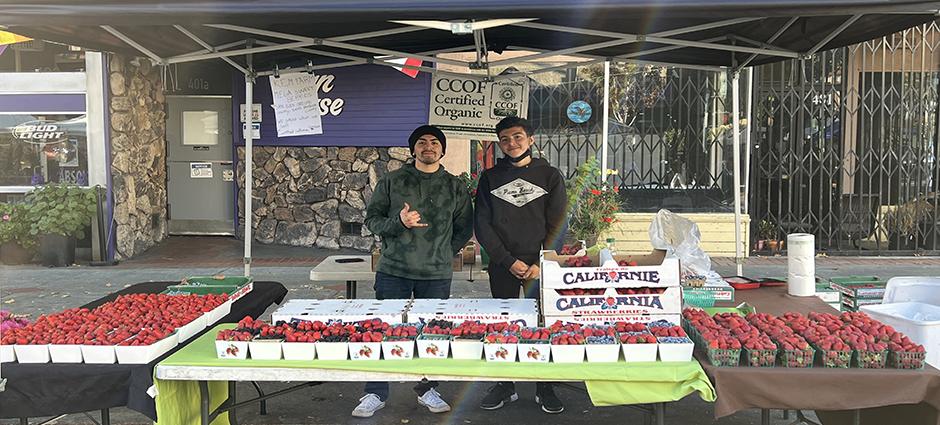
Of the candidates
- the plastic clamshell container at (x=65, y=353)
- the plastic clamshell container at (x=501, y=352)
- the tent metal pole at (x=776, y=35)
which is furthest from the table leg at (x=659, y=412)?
the tent metal pole at (x=776, y=35)

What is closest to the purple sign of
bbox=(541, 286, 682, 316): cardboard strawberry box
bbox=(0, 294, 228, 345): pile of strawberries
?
bbox=(0, 294, 228, 345): pile of strawberries

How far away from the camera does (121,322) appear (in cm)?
341

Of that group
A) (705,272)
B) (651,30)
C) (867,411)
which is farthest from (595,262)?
(651,30)

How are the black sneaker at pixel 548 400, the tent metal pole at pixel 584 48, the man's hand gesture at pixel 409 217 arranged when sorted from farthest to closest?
the tent metal pole at pixel 584 48 < the black sneaker at pixel 548 400 < the man's hand gesture at pixel 409 217

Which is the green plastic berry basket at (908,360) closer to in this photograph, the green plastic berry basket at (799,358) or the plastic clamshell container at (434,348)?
the green plastic berry basket at (799,358)

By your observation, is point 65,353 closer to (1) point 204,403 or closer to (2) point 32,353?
(2) point 32,353

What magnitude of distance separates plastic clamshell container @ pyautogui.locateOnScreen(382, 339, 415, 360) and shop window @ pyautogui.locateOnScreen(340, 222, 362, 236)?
7.49 m

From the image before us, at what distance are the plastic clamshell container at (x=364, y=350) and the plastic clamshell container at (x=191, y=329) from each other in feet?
2.91

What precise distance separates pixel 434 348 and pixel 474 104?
336 cm

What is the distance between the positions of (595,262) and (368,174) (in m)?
6.76

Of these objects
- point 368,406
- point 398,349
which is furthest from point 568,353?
point 368,406

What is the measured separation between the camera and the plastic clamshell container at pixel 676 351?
2965 mm

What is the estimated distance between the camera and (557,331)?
3.15 m

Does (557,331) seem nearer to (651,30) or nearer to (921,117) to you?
(651,30)
